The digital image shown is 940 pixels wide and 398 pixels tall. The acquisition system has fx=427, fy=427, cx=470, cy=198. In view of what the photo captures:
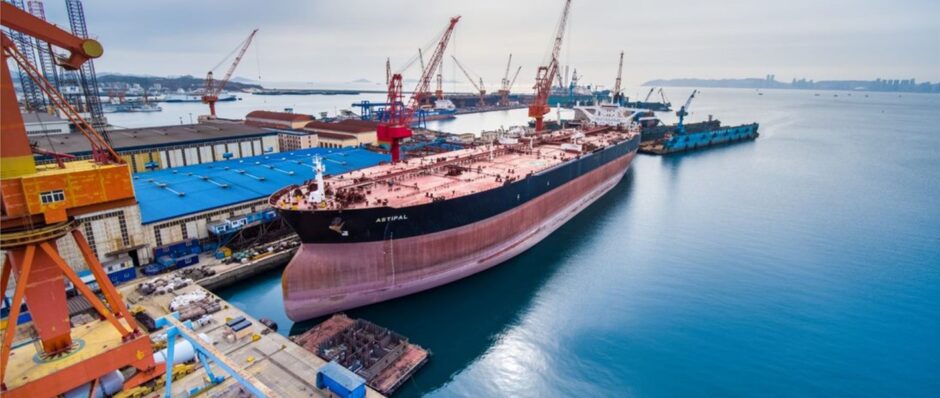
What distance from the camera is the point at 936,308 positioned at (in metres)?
18.3

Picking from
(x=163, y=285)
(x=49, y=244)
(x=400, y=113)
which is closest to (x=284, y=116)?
(x=400, y=113)

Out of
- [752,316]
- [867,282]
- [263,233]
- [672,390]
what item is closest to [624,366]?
[672,390]

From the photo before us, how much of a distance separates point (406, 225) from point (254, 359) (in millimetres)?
7095

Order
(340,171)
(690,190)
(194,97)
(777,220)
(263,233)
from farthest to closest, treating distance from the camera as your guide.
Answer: (194,97), (690,190), (340,171), (777,220), (263,233)

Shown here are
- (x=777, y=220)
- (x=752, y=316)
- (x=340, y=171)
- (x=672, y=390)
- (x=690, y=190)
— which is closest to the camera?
(x=672, y=390)

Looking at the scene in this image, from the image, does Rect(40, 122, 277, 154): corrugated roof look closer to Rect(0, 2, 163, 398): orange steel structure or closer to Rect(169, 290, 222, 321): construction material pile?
Rect(169, 290, 222, 321): construction material pile

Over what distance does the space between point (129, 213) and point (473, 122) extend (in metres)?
85.4

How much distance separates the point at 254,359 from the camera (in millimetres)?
13742

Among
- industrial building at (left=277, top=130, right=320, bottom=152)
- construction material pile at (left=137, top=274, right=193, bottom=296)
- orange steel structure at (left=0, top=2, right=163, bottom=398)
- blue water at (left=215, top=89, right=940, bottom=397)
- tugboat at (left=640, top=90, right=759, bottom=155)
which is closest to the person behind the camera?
orange steel structure at (left=0, top=2, right=163, bottom=398)

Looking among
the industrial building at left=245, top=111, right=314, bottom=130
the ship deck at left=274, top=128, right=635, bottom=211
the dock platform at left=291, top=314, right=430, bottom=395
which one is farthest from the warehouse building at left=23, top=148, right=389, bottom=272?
the industrial building at left=245, top=111, right=314, bottom=130

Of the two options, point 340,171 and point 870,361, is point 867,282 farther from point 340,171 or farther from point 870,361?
point 340,171

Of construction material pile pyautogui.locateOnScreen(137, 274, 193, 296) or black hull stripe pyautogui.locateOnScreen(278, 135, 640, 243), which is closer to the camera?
black hull stripe pyautogui.locateOnScreen(278, 135, 640, 243)

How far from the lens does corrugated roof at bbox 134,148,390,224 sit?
877 inches

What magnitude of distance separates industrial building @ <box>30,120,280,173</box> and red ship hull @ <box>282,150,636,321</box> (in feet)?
75.6
